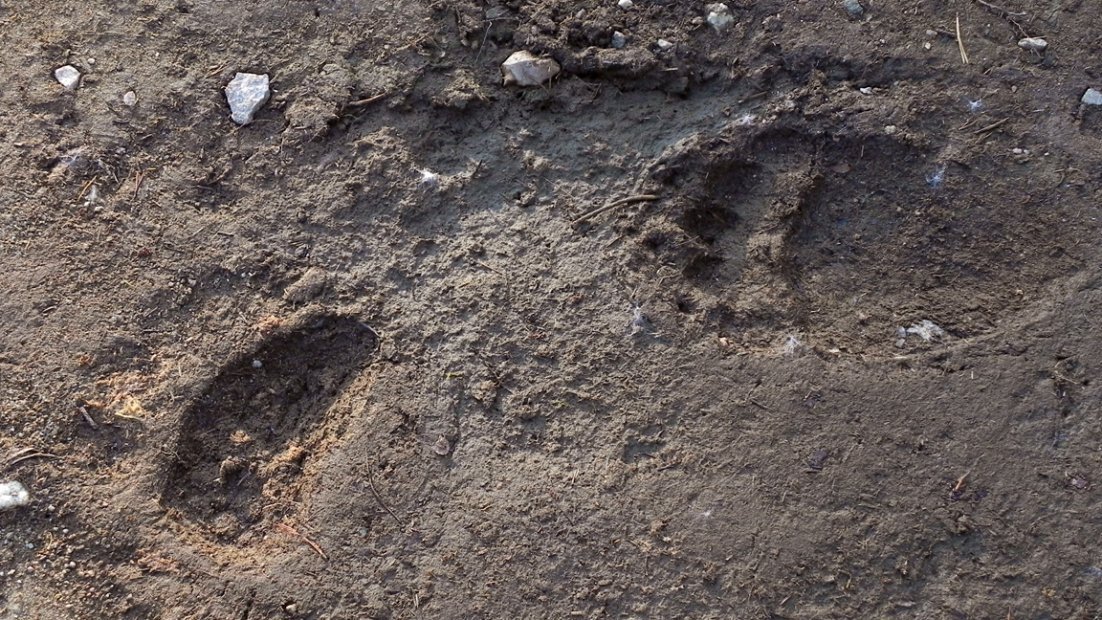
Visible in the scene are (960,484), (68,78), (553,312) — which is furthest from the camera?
(68,78)

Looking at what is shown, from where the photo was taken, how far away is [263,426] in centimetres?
208

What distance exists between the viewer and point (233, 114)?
2201mm

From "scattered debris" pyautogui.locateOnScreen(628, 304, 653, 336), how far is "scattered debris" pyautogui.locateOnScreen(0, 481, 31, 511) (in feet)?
5.40

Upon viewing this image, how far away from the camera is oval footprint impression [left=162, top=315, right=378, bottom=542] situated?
202 centimetres

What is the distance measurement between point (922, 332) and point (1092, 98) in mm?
827

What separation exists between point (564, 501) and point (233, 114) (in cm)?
145

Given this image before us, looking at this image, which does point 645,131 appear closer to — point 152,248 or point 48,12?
point 152,248

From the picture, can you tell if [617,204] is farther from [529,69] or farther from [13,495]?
[13,495]

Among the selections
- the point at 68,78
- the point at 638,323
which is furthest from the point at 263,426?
the point at 68,78

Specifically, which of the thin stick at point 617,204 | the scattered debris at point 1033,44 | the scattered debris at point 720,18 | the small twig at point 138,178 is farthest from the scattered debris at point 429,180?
the scattered debris at point 1033,44

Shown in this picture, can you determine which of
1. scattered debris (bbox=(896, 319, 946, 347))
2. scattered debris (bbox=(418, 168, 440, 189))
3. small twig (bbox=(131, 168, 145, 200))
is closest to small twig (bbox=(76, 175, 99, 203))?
small twig (bbox=(131, 168, 145, 200))

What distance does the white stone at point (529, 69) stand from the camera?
217cm

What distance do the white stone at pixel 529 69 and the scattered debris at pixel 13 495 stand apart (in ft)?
5.60

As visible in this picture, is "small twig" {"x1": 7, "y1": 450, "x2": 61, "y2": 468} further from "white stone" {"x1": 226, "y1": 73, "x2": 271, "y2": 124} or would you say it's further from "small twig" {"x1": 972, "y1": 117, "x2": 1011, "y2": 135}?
"small twig" {"x1": 972, "y1": 117, "x2": 1011, "y2": 135}
